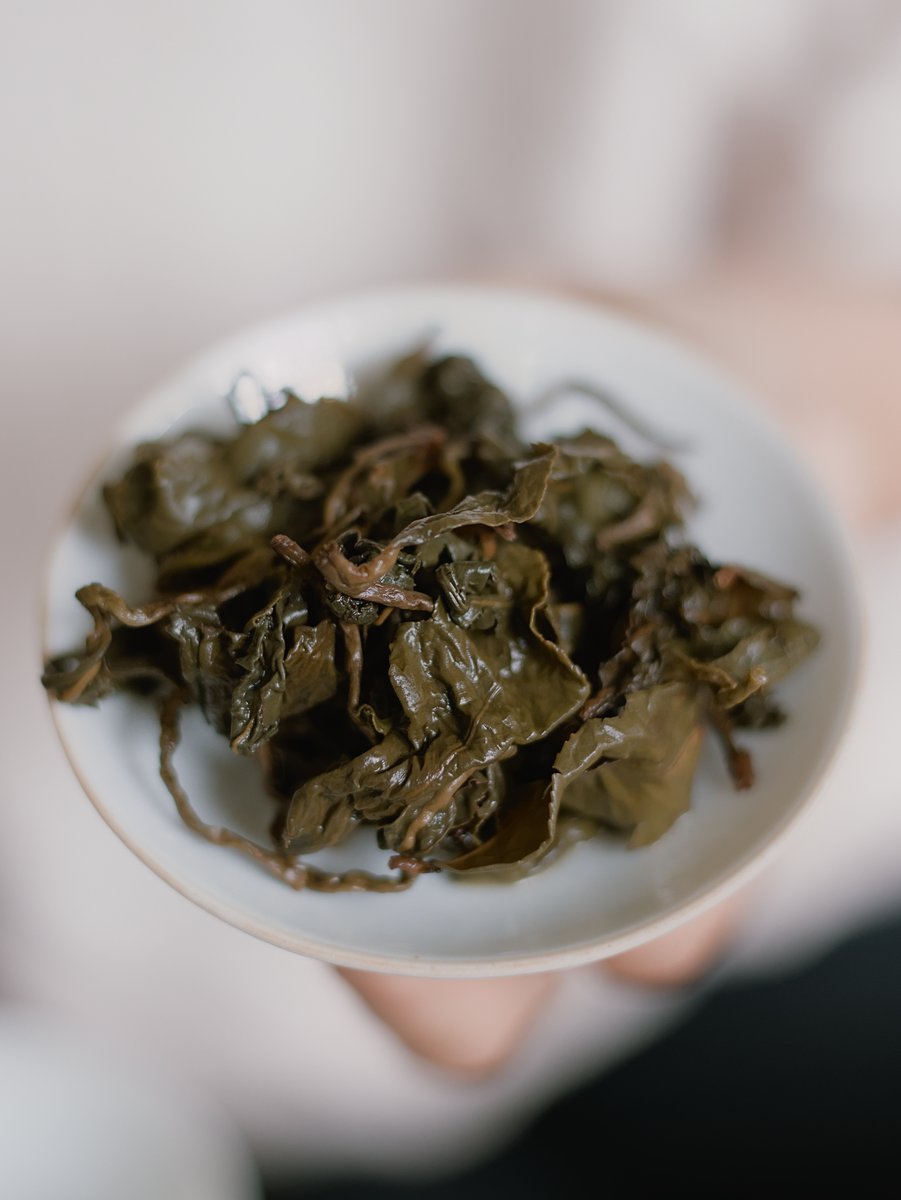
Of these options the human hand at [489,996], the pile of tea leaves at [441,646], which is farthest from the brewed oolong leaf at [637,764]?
the human hand at [489,996]

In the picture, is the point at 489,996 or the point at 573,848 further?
the point at 489,996

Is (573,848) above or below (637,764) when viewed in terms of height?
below

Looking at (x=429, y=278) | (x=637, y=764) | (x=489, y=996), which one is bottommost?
(x=489, y=996)

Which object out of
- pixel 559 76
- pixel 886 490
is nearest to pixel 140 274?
pixel 559 76

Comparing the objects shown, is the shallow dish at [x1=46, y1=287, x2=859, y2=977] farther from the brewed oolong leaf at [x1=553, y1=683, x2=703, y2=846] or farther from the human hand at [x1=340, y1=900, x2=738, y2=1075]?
the human hand at [x1=340, y1=900, x2=738, y2=1075]

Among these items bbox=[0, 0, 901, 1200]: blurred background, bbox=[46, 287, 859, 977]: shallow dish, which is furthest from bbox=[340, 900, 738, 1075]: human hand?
bbox=[46, 287, 859, 977]: shallow dish

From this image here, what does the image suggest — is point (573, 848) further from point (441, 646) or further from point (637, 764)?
point (441, 646)

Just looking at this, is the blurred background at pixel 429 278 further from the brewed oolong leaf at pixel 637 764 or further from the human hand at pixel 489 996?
the brewed oolong leaf at pixel 637 764

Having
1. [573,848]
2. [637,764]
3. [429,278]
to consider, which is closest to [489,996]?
[573,848]
